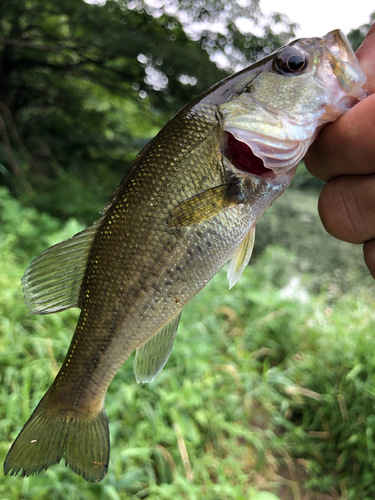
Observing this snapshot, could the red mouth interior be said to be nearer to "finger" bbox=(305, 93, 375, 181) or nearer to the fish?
the fish

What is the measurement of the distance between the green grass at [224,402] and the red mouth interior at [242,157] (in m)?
2.06

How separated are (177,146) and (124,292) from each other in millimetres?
541

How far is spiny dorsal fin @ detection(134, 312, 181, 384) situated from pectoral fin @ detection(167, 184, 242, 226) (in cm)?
38

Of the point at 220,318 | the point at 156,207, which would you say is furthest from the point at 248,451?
the point at 156,207

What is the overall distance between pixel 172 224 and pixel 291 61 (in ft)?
2.31

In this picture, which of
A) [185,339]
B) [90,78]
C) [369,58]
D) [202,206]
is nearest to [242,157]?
[202,206]

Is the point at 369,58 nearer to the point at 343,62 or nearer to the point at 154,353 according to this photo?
the point at 343,62

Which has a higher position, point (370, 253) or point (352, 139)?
point (352, 139)

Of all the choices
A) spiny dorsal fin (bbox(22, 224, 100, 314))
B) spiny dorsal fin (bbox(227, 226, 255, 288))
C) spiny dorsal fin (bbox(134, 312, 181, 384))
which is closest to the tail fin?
spiny dorsal fin (bbox(134, 312, 181, 384))

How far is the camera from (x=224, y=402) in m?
3.03

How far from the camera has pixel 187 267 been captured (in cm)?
116

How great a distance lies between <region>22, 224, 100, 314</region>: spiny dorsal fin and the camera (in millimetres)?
1241

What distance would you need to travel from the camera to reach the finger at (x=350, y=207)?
1124 millimetres

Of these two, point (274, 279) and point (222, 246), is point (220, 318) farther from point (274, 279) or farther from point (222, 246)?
point (222, 246)
